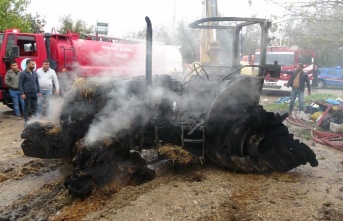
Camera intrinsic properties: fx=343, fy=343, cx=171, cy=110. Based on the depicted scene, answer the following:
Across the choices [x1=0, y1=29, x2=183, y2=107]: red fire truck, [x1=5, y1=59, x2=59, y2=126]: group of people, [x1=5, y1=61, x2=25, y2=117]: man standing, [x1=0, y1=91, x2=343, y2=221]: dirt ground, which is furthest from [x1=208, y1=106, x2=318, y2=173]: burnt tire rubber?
[x1=5, y1=61, x2=25, y2=117]: man standing

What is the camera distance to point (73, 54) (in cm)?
1023

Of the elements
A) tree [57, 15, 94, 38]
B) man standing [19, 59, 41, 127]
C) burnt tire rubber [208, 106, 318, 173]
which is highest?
tree [57, 15, 94, 38]

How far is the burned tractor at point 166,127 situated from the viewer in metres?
4.21

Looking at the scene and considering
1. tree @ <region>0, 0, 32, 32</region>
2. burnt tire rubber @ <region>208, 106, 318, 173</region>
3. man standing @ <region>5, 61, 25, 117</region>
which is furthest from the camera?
tree @ <region>0, 0, 32, 32</region>

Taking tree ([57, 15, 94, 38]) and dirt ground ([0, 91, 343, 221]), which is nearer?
dirt ground ([0, 91, 343, 221])

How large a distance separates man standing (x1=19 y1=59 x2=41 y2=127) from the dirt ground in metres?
2.99

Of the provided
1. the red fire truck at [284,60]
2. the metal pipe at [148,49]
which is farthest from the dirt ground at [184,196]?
the red fire truck at [284,60]

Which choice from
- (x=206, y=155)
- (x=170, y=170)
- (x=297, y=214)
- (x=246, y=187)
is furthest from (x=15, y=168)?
(x=297, y=214)

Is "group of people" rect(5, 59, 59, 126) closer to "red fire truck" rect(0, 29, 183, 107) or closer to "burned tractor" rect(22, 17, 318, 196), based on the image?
"red fire truck" rect(0, 29, 183, 107)

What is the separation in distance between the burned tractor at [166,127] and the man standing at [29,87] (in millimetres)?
3664

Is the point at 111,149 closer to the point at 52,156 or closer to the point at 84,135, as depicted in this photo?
the point at 84,135

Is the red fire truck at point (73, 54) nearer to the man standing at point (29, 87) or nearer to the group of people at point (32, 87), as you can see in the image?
the group of people at point (32, 87)

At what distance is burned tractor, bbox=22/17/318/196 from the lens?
166 inches

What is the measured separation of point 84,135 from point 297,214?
2.59 m
